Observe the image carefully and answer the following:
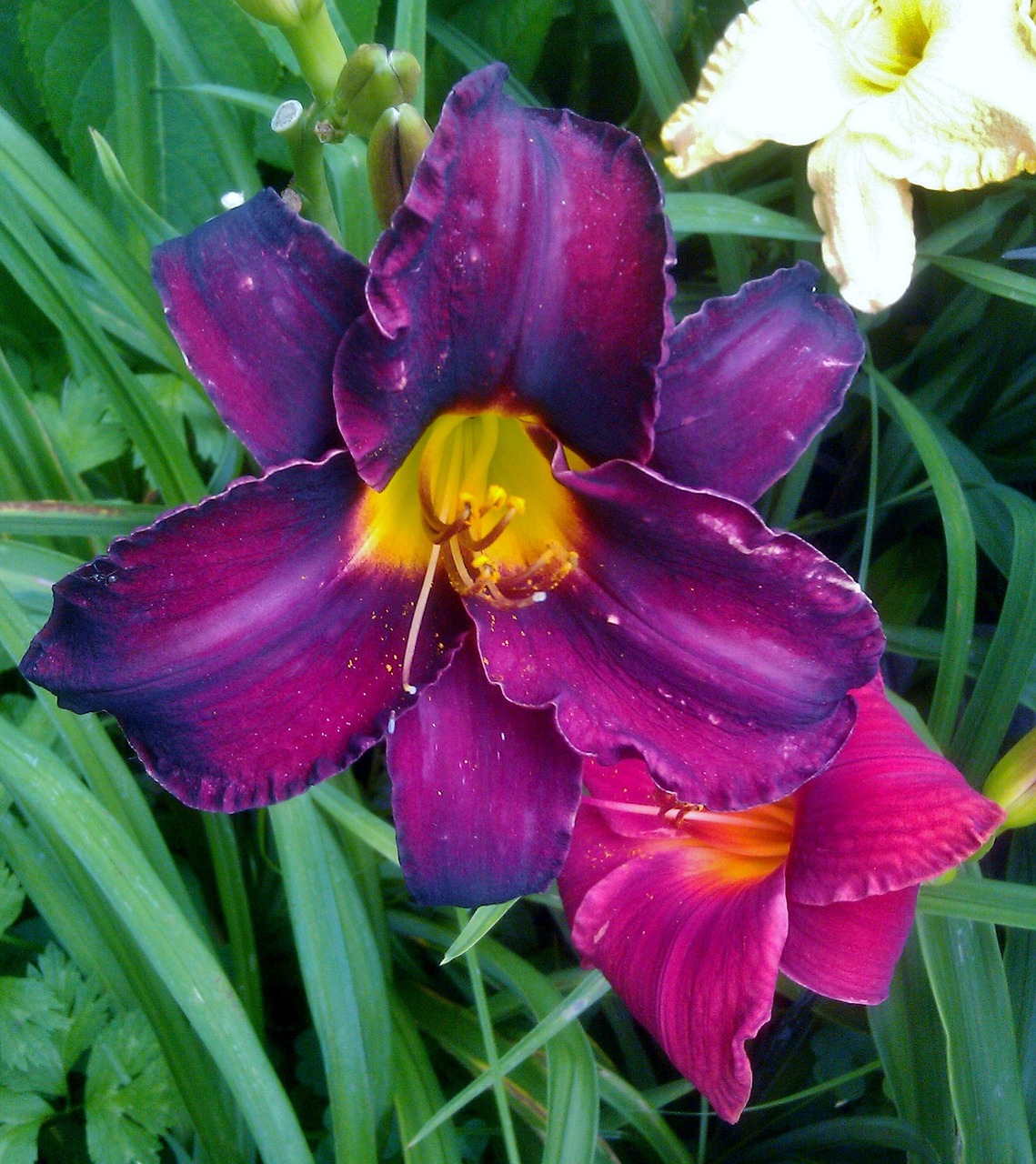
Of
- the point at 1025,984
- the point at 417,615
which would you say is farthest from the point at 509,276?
the point at 1025,984

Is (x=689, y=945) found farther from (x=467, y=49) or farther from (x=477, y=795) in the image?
(x=467, y=49)

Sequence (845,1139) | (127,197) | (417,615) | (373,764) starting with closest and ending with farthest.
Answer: (417,615)
(127,197)
(845,1139)
(373,764)

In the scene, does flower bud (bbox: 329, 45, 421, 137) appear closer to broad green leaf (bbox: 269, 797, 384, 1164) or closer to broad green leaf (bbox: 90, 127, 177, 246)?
broad green leaf (bbox: 90, 127, 177, 246)

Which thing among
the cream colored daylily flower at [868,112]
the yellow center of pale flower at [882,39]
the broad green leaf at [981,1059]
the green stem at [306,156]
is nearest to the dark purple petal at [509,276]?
the green stem at [306,156]

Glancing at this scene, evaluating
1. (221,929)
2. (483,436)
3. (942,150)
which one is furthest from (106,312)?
(942,150)

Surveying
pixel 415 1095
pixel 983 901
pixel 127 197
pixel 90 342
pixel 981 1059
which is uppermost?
pixel 127 197

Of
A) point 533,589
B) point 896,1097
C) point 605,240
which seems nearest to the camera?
point 605,240

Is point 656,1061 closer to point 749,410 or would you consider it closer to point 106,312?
point 749,410
